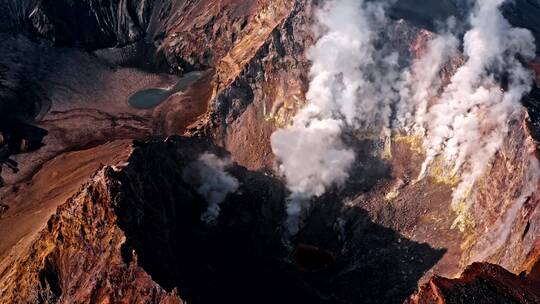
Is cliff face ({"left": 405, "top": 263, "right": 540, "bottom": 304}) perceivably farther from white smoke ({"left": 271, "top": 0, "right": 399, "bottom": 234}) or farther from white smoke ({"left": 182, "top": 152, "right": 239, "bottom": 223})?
white smoke ({"left": 182, "top": 152, "right": 239, "bottom": 223})

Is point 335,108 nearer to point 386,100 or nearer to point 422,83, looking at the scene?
point 386,100

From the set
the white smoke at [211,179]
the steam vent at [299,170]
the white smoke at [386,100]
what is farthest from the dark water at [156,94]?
the white smoke at [386,100]

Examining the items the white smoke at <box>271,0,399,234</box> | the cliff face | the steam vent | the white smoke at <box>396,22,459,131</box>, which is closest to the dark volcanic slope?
the steam vent

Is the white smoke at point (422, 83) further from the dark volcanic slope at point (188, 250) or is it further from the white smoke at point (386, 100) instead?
the dark volcanic slope at point (188, 250)

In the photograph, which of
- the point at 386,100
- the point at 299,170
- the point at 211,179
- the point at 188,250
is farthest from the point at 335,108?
the point at 188,250

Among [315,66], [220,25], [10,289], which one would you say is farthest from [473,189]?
[220,25]

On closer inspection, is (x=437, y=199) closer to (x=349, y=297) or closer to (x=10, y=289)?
(x=349, y=297)

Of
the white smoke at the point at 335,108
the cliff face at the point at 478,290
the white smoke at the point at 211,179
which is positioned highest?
the white smoke at the point at 335,108
